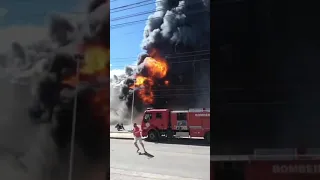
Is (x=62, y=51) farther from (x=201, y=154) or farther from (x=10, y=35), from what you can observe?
(x=201, y=154)

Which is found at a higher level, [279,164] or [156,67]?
[156,67]

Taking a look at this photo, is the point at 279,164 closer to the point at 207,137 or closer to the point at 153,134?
the point at 207,137

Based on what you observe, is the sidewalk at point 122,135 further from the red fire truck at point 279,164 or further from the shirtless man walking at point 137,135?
the red fire truck at point 279,164

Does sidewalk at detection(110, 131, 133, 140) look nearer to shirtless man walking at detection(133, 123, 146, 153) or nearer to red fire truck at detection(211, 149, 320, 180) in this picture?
shirtless man walking at detection(133, 123, 146, 153)

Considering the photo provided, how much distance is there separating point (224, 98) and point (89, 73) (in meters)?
0.78

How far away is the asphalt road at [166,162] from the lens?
5.11 feet

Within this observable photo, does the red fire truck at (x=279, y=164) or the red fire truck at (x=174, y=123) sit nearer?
the red fire truck at (x=174, y=123)

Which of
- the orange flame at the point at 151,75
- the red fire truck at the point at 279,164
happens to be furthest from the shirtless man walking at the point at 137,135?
the red fire truck at the point at 279,164

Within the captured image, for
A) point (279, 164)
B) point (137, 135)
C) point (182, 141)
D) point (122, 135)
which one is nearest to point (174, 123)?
point (182, 141)

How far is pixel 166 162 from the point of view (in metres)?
1.59

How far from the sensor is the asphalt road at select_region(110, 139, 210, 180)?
1557 millimetres

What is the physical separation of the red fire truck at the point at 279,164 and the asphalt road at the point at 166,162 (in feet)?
0.37

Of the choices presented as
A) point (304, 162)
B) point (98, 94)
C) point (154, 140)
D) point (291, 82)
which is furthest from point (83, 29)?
point (304, 162)

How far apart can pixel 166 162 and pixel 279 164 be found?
0.60m
